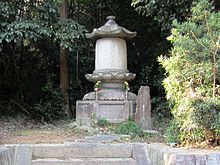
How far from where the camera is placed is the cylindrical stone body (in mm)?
8977

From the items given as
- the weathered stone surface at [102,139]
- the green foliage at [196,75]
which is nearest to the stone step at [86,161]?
the green foliage at [196,75]

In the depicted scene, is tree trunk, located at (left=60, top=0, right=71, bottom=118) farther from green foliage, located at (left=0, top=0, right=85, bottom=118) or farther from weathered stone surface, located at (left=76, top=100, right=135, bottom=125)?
weathered stone surface, located at (left=76, top=100, right=135, bottom=125)

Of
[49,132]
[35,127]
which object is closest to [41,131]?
[49,132]

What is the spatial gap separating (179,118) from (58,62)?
25.6 ft

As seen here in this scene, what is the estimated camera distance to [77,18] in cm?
1286

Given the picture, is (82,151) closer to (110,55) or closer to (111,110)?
(111,110)

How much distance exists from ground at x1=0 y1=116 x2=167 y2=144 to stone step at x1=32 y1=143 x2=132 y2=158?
925 mm

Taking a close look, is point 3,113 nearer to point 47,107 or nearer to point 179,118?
point 47,107

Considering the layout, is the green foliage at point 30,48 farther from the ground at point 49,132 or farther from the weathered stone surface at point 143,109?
the weathered stone surface at point 143,109

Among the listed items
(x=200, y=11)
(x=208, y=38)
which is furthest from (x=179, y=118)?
(x=200, y=11)

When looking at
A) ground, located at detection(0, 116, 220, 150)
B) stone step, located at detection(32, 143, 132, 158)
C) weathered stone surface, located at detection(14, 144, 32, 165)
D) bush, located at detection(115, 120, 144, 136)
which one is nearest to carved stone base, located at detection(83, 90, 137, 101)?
ground, located at detection(0, 116, 220, 150)

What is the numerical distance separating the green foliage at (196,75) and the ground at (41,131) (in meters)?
1.46

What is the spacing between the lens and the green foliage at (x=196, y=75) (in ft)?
15.0

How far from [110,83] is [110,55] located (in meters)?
0.73
